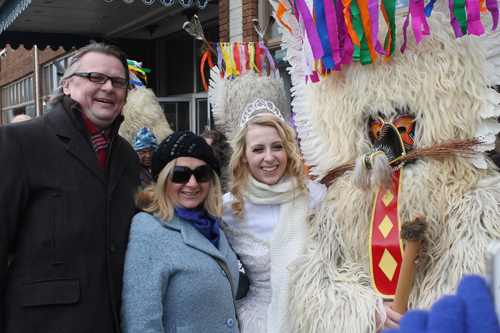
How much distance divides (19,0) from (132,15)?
81.6 inches

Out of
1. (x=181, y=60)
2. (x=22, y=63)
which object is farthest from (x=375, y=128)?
(x=22, y=63)

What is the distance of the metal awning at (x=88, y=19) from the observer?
7500 mm

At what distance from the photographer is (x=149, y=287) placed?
1568 millimetres

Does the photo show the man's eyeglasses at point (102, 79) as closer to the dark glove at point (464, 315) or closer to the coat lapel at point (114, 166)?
the coat lapel at point (114, 166)

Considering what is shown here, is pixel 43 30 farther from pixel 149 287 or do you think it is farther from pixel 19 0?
pixel 149 287

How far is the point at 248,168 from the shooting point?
2.28 meters

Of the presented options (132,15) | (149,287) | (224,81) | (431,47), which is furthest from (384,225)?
(132,15)

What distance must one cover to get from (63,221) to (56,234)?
0.17 feet

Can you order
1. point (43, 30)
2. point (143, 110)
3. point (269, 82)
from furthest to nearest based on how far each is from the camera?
1. point (43, 30)
2. point (143, 110)
3. point (269, 82)

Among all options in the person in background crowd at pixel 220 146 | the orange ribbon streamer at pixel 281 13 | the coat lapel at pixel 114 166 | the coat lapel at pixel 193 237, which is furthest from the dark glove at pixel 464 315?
the person in background crowd at pixel 220 146

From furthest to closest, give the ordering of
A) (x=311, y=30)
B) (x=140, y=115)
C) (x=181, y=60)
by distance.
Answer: (x=181, y=60) → (x=140, y=115) → (x=311, y=30)

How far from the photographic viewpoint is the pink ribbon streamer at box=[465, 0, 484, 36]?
1.58 m

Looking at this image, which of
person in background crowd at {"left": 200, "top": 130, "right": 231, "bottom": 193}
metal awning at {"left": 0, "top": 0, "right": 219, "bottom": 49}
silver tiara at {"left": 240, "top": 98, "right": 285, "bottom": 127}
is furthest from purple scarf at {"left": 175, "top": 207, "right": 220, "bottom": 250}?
metal awning at {"left": 0, "top": 0, "right": 219, "bottom": 49}

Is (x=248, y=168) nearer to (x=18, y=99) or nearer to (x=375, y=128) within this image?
(x=375, y=128)
